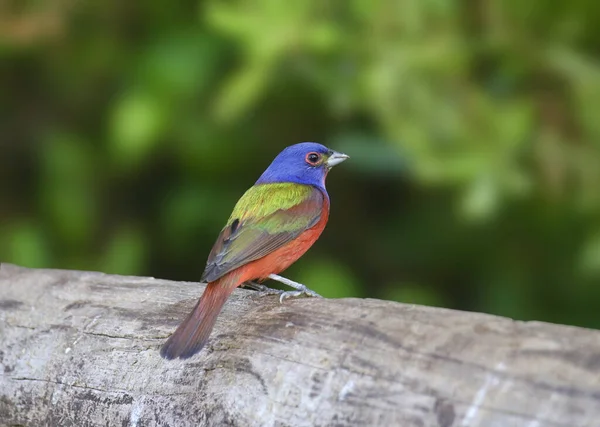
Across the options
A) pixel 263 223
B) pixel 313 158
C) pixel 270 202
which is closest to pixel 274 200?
pixel 270 202

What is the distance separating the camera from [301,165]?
4152 millimetres

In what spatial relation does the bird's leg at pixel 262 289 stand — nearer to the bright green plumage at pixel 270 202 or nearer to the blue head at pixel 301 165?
the bright green plumage at pixel 270 202

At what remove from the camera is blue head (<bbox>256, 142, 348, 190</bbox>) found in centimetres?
409

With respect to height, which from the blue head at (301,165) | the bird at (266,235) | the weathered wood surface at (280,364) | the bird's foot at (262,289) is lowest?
the weathered wood surface at (280,364)

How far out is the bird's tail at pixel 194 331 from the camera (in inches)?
113

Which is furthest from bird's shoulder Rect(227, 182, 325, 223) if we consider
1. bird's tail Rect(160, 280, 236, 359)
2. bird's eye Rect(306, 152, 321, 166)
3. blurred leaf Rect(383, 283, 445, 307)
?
blurred leaf Rect(383, 283, 445, 307)

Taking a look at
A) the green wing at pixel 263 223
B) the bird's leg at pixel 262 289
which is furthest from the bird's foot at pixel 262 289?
the green wing at pixel 263 223

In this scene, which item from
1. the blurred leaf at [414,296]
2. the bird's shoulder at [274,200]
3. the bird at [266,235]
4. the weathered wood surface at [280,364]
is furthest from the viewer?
the blurred leaf at [414,296]

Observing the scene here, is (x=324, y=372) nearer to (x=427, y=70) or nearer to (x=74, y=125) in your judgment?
(x=427, y=70)

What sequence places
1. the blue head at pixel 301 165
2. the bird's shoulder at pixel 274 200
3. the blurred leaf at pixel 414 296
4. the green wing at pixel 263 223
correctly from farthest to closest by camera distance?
1. the blurred leaf at pixel 414 296
2. the blue head at pixel 301 165
3. the bird's shoulder at pixel 274 200
4. the green wing at pixel 263 223

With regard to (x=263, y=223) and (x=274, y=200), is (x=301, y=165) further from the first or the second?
(x=263, y=223)

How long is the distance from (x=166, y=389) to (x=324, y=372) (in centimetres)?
57

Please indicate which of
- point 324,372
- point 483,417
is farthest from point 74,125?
point 483,417

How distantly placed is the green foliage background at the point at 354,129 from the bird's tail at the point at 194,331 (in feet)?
6.17
